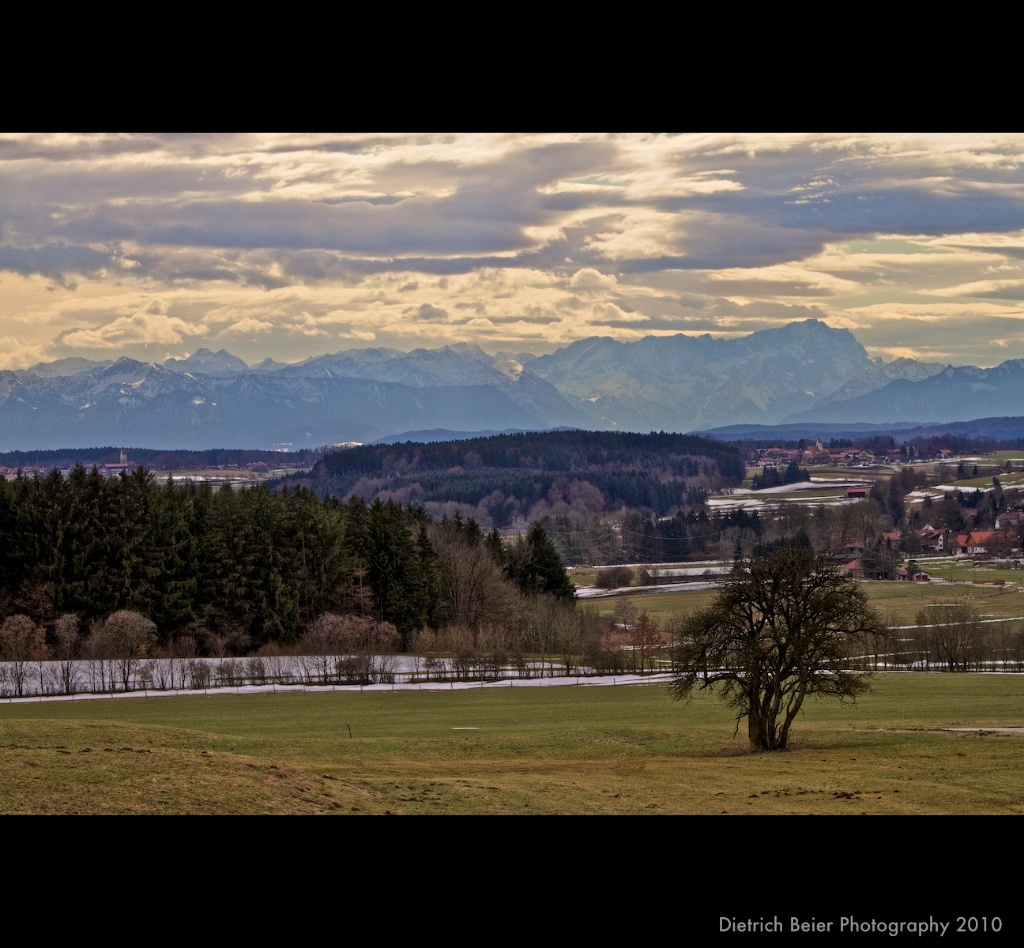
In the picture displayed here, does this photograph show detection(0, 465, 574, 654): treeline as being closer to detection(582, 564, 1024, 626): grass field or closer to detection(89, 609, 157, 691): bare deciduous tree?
detection(89, 609, 157, 691): bare deciduous tree

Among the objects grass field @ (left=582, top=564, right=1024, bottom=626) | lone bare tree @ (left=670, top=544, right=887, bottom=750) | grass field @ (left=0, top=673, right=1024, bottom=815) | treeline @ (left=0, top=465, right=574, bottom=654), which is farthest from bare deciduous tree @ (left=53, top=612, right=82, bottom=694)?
grass field @ (left=582, top=564, right=1024, bottom=626)

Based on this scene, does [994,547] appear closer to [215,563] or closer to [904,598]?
[904,598]

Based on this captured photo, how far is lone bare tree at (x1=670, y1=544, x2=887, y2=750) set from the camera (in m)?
35.2

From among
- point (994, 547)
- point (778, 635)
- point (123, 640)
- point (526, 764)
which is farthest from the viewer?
point (994, 547)

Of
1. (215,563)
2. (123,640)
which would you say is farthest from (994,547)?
(123,640)

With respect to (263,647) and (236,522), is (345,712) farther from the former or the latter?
(236,522)

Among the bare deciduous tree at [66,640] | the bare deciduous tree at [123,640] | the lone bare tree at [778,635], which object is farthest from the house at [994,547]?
the lone bare tree at [778,635]

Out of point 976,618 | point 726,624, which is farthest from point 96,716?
point 976,618

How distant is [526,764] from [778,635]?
330 inches

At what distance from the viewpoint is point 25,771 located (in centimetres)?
2327

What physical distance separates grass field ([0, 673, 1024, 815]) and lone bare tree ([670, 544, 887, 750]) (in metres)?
1.80

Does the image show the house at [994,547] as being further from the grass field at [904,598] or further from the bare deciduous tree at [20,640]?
the bare deciduous tree at [20,640]

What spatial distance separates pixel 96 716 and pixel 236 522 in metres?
31.1

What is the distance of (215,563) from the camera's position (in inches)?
3339
